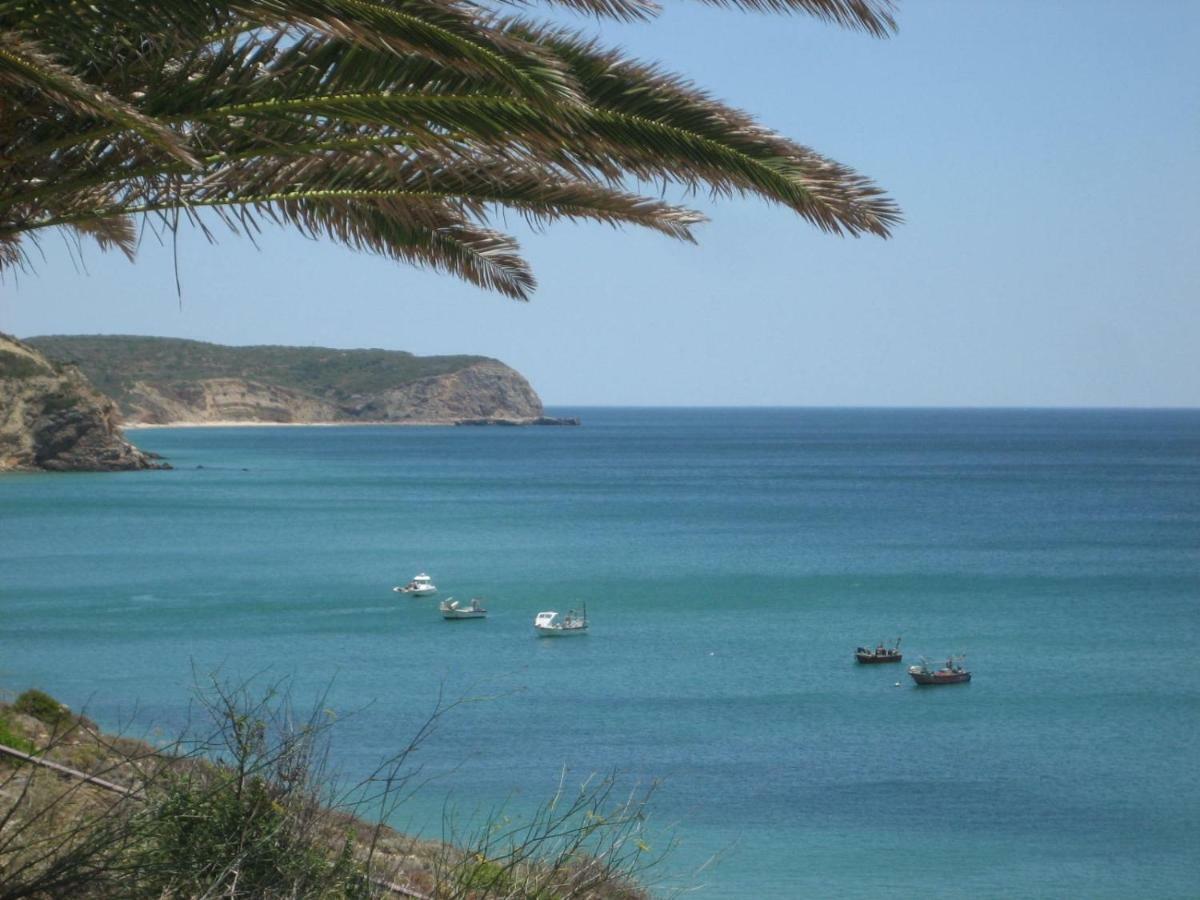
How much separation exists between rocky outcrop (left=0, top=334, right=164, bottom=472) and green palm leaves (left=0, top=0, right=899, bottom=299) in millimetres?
78071

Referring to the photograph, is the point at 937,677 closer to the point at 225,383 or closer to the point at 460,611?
the point at 460,611

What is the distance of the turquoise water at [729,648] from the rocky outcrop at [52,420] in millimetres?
3937

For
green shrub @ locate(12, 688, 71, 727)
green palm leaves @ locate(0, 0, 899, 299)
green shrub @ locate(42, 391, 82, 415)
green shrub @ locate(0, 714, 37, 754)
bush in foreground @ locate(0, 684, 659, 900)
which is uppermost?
green palm leaves @ locate(0, 0, 899, 299)

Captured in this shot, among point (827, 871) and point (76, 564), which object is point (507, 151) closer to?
point (827, 871)

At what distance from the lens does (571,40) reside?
4.72m

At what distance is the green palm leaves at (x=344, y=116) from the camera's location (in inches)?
160

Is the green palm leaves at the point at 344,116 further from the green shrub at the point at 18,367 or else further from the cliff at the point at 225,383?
the cliff at the point at 225,383

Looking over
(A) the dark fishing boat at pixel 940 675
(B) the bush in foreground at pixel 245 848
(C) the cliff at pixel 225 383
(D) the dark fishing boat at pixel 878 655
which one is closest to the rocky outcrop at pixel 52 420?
(C) the cliff at pixel 225 383

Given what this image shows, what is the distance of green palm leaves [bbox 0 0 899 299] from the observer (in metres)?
4.06

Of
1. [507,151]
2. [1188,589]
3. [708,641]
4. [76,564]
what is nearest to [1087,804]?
[708,641]

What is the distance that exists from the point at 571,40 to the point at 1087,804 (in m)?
21.8

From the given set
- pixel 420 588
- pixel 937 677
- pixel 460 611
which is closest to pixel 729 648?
pixel 937 677

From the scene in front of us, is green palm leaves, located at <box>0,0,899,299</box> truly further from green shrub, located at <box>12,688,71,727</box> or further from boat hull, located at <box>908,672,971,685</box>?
boat hull, located at <box>908,672,971,685</box>

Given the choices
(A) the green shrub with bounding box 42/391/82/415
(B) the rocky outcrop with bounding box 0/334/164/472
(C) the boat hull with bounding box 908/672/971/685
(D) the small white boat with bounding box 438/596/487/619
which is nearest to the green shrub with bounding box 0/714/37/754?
(C) the boat hull with bounding box 908/672/971/685
